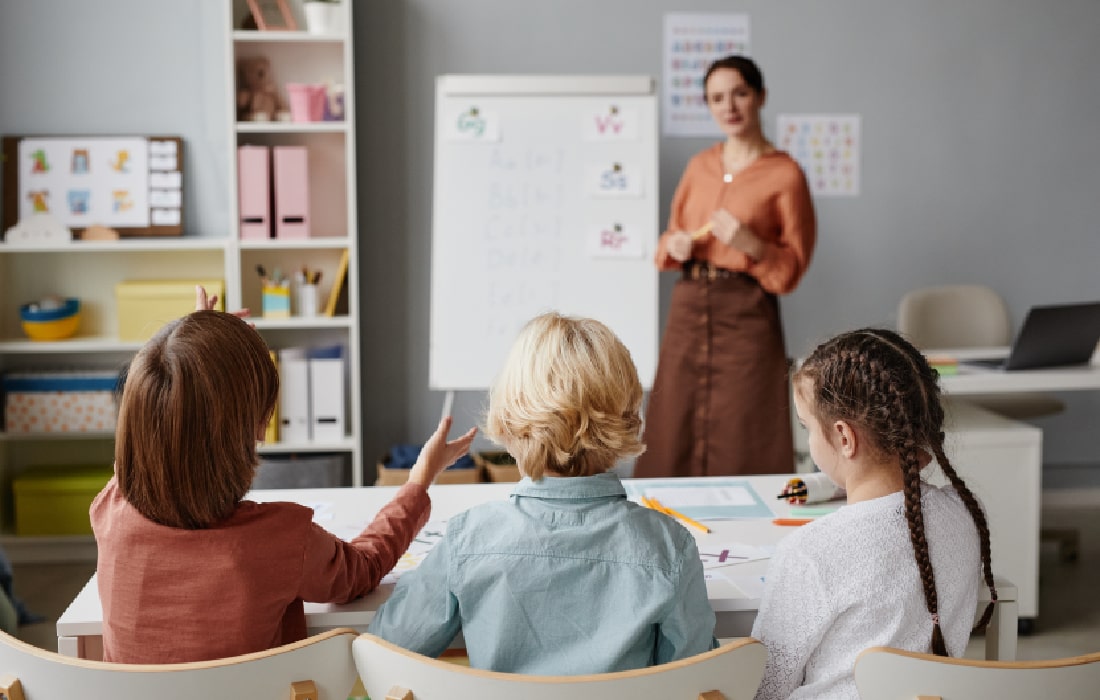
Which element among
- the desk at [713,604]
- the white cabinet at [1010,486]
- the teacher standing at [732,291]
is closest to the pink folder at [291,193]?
the teacher standing at [732,291]

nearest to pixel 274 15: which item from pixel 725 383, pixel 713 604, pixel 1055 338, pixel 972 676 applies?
pixel 725 383

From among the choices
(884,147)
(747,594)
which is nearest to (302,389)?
(884,147)

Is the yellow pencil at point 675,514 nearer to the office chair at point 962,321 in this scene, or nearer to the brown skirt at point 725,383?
the brown skirt at point 725,383

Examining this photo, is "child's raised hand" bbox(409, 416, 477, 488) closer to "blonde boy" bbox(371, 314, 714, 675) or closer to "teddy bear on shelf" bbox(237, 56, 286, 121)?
"blonde boy" bbox(371, 314, 714, 675)

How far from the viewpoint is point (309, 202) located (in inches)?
158

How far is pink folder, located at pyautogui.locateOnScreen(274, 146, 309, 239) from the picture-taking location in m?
3.76

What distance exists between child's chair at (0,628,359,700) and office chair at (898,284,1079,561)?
302cm

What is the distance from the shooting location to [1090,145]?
4.29 m

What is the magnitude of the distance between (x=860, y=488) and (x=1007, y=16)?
3311 mm

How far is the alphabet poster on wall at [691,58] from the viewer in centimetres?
408

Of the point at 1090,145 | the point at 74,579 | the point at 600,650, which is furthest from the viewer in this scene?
the point at 1090,145

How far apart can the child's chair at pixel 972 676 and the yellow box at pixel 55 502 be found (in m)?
3.20

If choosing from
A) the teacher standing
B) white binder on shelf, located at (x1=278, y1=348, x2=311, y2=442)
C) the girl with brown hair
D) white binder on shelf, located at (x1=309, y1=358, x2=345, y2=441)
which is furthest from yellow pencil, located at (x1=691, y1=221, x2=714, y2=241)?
the girl with brown hair

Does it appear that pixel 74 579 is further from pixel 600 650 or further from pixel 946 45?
pixel 946 45
